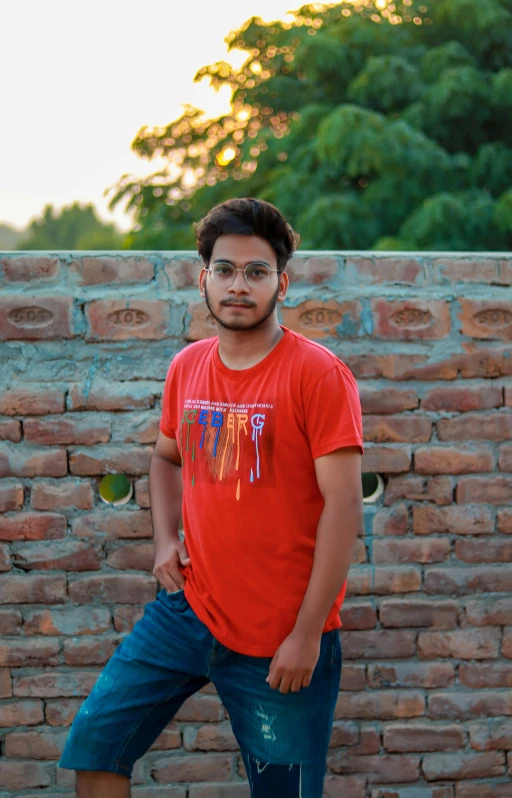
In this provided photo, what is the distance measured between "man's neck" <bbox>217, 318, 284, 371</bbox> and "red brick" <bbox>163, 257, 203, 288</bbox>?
0.80 m

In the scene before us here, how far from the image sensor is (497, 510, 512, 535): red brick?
2.52 metres

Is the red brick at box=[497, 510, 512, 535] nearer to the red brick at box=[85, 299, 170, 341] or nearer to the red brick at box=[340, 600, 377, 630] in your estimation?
the red brick at box=[340, 600, 377, 630]

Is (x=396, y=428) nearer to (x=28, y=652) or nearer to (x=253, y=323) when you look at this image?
(x=253, y=323)

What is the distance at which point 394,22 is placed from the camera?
470 inches

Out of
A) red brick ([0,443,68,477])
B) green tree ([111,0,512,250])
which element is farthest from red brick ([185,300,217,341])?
green tree ([111,0,512,250])

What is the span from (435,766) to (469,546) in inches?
27.0

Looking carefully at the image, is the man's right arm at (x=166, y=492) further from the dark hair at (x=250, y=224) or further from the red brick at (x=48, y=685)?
the red brick at (x=48, y=685)

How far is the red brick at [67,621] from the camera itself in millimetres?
2473

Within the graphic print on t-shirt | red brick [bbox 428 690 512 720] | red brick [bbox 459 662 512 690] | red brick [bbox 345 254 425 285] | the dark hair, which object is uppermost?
red brick [bbox 345 254 425 285]

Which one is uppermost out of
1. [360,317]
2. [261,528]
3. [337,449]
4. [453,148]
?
[453,148]

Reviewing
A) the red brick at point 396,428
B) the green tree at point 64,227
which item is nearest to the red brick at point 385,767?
the red brick at point 396,428

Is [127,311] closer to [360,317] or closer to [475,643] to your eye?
[360,317]

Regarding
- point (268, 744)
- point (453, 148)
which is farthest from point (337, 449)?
point (453, 148)

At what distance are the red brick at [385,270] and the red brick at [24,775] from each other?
1782 mm
